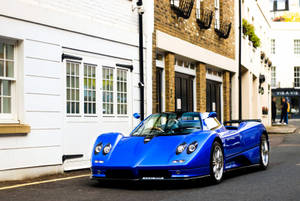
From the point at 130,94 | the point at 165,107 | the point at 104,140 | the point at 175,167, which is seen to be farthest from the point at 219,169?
the point at 165,107

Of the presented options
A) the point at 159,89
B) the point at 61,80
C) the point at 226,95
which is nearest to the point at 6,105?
the point at 61,80

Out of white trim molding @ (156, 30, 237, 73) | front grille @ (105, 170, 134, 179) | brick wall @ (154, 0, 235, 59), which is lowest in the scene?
front grille @ (105, 170, 134, 179)

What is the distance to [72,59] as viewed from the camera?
11414 mm

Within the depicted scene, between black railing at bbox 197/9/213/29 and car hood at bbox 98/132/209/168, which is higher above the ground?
black railing at bbox 197/9/213/29

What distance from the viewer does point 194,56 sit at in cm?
1877

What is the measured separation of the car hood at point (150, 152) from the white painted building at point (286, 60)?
50.0 metres

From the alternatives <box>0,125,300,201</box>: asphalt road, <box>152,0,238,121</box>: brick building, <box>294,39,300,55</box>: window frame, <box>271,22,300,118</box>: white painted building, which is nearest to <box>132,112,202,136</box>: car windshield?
<box>0,125,300,201</box>: asphalt road

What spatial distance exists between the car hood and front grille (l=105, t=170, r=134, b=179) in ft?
0.32

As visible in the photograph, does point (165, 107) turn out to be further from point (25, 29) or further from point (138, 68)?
point (25, 29)

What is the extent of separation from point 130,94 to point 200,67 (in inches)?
257

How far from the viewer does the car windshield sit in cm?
875

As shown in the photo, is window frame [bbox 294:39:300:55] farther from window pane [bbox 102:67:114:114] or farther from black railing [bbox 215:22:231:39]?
window pane [bbox 102:67:114:114]

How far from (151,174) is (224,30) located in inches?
614

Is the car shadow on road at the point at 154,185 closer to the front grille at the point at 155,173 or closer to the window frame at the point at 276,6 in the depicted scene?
the front grille at the point at 155,173
